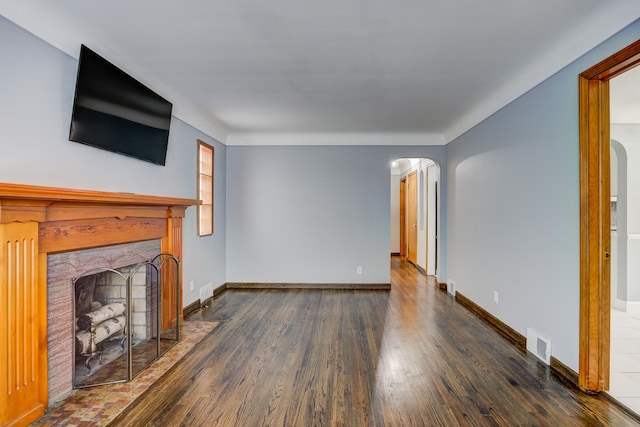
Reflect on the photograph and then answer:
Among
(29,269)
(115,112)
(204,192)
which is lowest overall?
(29,269)

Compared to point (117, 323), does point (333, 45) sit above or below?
above

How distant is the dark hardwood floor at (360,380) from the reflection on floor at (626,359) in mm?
225

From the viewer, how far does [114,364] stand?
2520 millimetres

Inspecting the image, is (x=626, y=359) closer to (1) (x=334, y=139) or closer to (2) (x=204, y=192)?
(1) (x=334, y=139)

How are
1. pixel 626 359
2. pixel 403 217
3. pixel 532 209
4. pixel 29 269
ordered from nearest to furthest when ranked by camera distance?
pixel 29 269, pixel 626 359, pixel 532 209, pixel 403 217

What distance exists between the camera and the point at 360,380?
235 centimetres

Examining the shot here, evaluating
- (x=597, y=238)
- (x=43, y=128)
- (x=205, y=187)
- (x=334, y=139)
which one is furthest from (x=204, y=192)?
(x=597, y=238)

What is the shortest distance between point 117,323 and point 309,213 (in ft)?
10.3

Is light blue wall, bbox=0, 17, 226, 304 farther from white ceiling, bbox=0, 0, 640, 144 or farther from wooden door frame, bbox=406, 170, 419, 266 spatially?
wooden door frame, bbox=406, 170, 419, 266

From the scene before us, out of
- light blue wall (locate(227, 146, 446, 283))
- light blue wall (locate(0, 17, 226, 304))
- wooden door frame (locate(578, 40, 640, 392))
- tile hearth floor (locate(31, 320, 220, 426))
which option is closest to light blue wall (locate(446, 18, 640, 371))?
wooden door frame (locate(578, 40, 640, 392))

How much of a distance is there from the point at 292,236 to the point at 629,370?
3971 mm

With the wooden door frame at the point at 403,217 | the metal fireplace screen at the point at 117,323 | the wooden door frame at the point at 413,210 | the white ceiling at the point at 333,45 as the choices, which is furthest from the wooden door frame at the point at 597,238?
the wooden door frame at the point at 403,217

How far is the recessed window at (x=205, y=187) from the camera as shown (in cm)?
439

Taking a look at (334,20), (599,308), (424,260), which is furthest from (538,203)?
(424,260)
